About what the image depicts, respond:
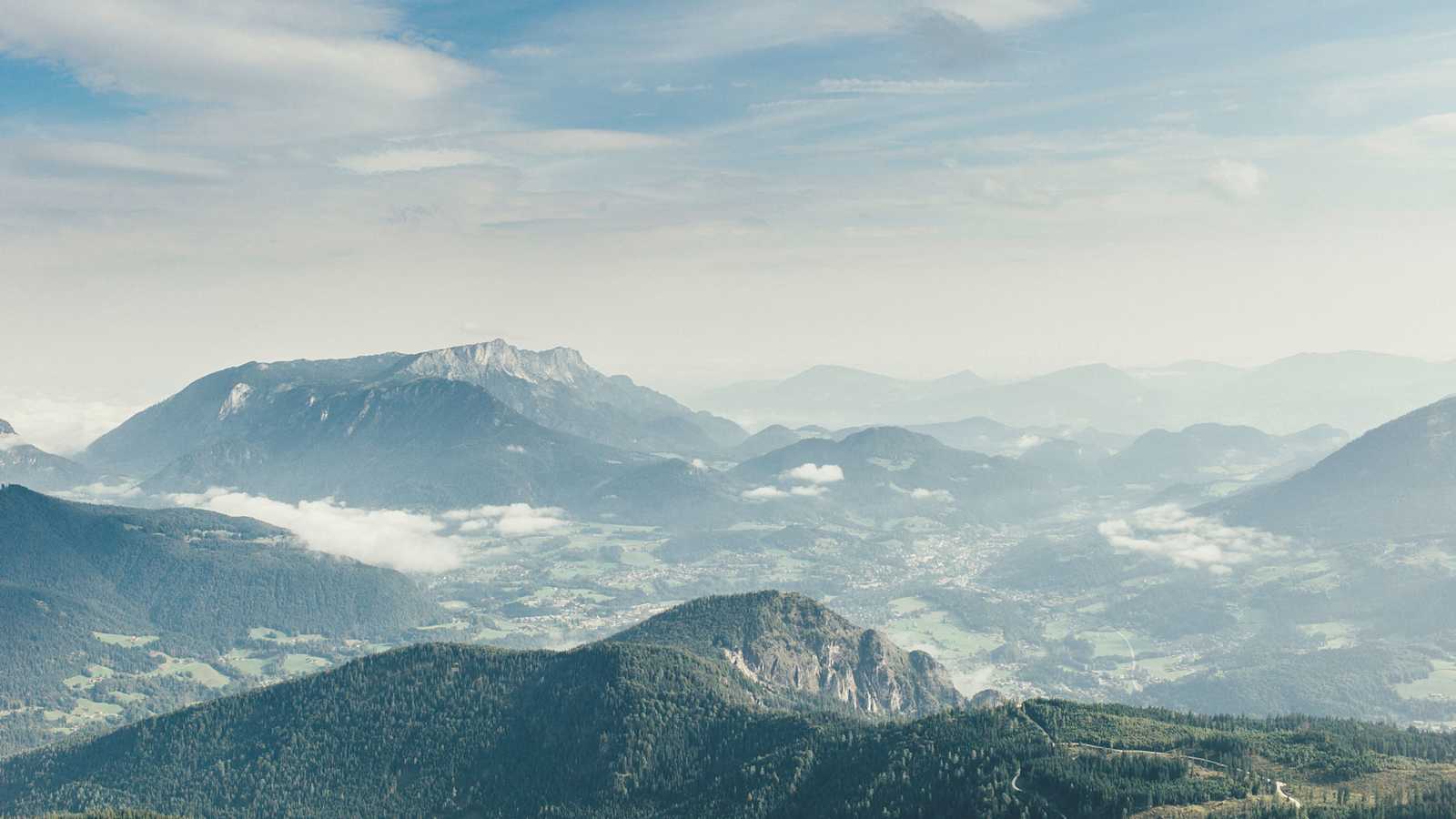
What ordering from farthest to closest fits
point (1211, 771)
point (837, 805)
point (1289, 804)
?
point (837, 805) → point (1211, 771) → point (1289, 804)

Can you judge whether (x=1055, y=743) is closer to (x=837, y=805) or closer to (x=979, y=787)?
(x=979, y=787)

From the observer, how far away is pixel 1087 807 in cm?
16738

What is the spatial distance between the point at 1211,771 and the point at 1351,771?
2357 cm

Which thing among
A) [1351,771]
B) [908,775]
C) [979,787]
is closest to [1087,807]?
[979,787]

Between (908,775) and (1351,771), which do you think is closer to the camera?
(1351,771)

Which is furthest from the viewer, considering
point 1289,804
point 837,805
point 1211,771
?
point 837,805

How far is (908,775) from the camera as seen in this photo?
637 feet

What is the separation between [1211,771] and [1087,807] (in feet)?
91.3

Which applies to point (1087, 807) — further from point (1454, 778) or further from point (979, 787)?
point (1454, 778)

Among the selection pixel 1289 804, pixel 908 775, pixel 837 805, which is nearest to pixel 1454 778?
pixel 1289 804

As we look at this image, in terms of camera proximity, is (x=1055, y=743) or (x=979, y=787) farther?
(x=1055, y=743)

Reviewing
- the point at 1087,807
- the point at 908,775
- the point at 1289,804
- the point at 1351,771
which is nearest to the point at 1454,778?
the point at 1351,771

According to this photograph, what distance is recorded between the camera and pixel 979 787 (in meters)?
181

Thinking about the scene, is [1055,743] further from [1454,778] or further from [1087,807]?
[1454,778]
